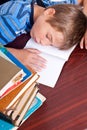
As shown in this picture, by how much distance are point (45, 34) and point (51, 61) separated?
117 millimetres

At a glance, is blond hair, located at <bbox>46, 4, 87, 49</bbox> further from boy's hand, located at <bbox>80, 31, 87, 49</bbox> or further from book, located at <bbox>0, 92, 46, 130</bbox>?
book, located at <bbox>0, 92, 46, 130</bbox>

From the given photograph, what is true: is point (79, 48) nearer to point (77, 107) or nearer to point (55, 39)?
point (55, 39)

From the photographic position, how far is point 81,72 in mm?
1086

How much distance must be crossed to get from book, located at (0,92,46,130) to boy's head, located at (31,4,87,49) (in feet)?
0.89

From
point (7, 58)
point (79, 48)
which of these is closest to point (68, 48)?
point (79, 48)

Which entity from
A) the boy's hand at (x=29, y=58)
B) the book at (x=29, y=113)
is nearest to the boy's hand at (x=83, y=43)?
the boy's hand at (x=29, y=58)

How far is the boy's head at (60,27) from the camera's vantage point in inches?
44.6

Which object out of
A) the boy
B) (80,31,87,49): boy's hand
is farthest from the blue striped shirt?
(80,31,87,49): boy's hand

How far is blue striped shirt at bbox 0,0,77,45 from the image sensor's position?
1.17 m

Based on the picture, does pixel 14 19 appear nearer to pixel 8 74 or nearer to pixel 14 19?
pixel 14 19

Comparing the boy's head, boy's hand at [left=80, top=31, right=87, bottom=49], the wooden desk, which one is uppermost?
the boy's head

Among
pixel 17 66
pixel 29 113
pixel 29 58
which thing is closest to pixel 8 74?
pixel 17 66

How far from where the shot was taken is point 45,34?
115 cm

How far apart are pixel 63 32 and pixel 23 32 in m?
0.18
